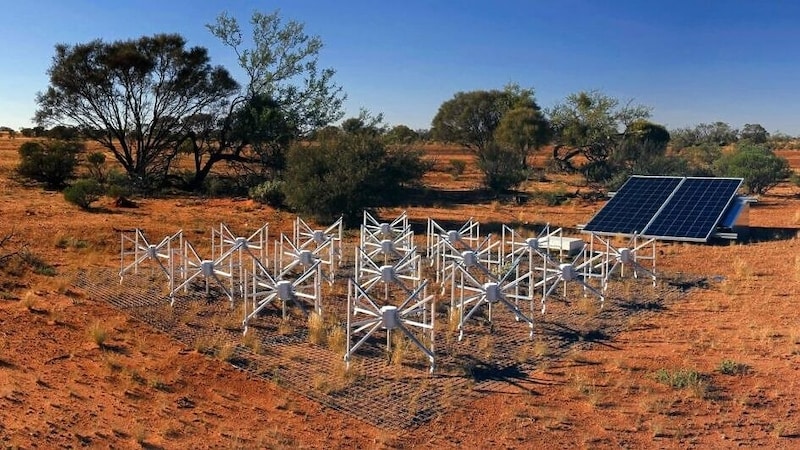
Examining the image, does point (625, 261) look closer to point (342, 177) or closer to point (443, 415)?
point (443, 415)

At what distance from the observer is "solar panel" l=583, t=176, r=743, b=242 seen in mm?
21391

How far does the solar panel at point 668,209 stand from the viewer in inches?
842

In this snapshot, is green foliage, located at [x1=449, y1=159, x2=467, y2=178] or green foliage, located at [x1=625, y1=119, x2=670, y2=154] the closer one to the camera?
green foliage, located at [x1=625, y1=119, x2=670, y2=154]

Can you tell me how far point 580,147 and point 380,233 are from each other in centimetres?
2883

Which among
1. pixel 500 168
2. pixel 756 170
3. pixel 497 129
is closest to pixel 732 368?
pixel 500 168

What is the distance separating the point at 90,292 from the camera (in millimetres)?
14453

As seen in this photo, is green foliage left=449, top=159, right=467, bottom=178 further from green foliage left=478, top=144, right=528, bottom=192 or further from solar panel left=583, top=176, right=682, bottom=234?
solar panel left=583, top=176, right=682, bottom=234

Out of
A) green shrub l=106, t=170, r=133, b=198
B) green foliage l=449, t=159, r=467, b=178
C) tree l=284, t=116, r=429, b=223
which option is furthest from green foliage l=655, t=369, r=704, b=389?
green foliage l=449, t=159, r=467, b=178

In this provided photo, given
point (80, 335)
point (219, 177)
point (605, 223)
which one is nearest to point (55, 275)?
point (80, 335)

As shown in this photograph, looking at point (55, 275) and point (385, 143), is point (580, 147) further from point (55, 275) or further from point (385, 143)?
point (55, 275)

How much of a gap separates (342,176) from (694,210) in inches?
476

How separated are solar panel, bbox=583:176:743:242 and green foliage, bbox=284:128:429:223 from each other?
8.00 meters

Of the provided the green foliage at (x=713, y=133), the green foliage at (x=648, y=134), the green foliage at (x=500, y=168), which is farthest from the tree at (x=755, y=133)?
the green foliage at (x=500, y=168)

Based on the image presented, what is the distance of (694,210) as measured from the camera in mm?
22438
